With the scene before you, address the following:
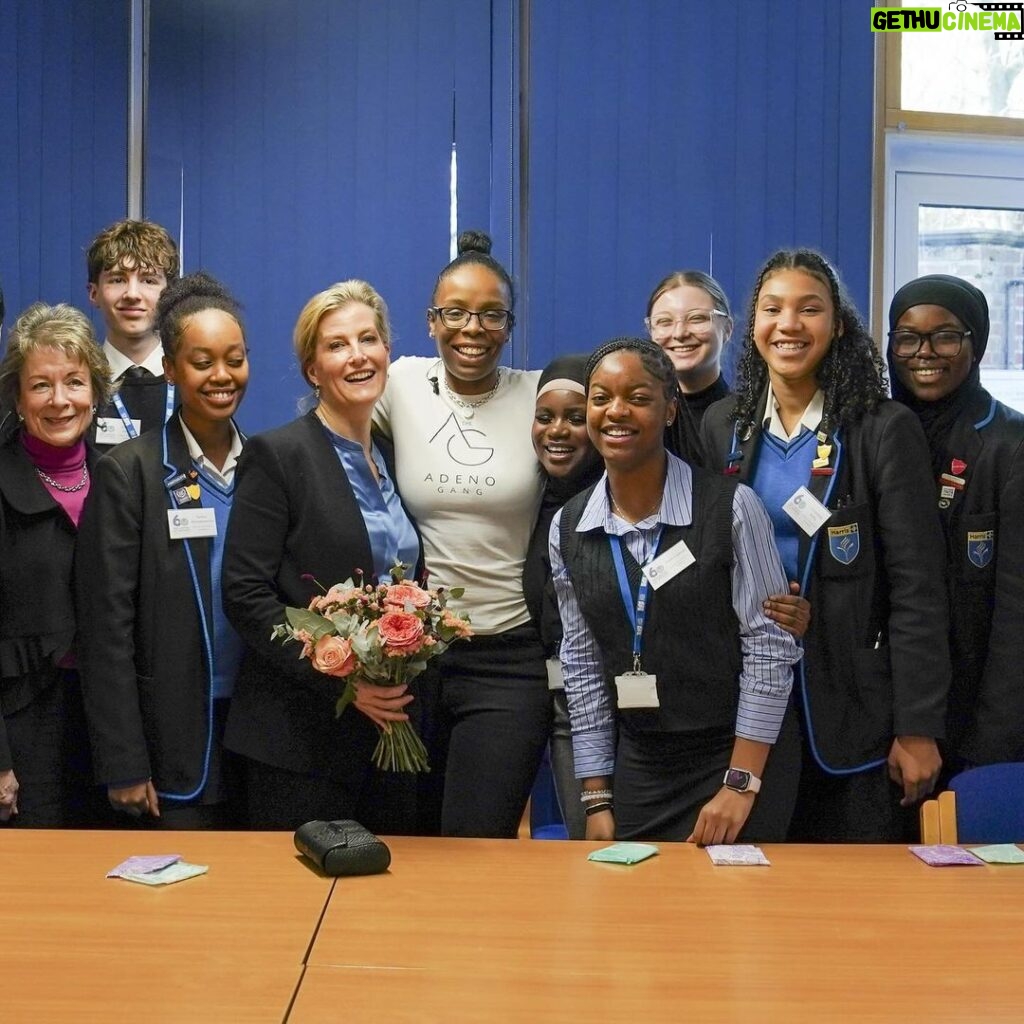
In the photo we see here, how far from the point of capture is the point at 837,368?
2.87m

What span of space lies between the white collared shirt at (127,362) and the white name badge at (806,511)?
73.9 inches

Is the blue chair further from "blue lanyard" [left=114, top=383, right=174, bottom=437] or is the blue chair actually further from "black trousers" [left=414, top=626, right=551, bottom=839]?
"blue lanyard" [left=114, top=383, right=174, bottom=437]

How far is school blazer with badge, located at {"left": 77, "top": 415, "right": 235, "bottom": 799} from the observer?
2.75 meters

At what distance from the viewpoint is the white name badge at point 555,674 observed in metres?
2.95

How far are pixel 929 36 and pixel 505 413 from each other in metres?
2.85

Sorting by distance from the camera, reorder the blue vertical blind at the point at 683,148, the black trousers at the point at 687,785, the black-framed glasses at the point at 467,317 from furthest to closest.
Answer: the blue vertical blind at the point at 683,148 < the black-framed glasses at the point at 467,317 < the black trousers at the point at 687,785

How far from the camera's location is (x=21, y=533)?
285cm

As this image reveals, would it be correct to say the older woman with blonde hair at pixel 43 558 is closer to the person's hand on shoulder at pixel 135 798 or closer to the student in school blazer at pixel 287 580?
the person's hand on shoulder at pixel 135 798

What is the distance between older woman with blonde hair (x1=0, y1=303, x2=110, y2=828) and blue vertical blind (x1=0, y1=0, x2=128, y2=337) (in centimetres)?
125

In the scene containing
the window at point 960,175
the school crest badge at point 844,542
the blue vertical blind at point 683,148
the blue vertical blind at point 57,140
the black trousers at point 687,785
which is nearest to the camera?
the black trousers at point 687,785

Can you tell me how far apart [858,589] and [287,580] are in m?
1.32

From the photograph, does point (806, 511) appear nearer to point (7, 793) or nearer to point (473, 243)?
point (473, 243)

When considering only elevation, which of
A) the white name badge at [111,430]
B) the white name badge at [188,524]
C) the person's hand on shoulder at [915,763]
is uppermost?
the white name badge at [111,430]

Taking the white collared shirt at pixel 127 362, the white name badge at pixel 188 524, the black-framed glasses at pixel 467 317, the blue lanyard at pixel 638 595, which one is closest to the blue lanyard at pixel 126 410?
the white collared shirt at pixel 127 362
